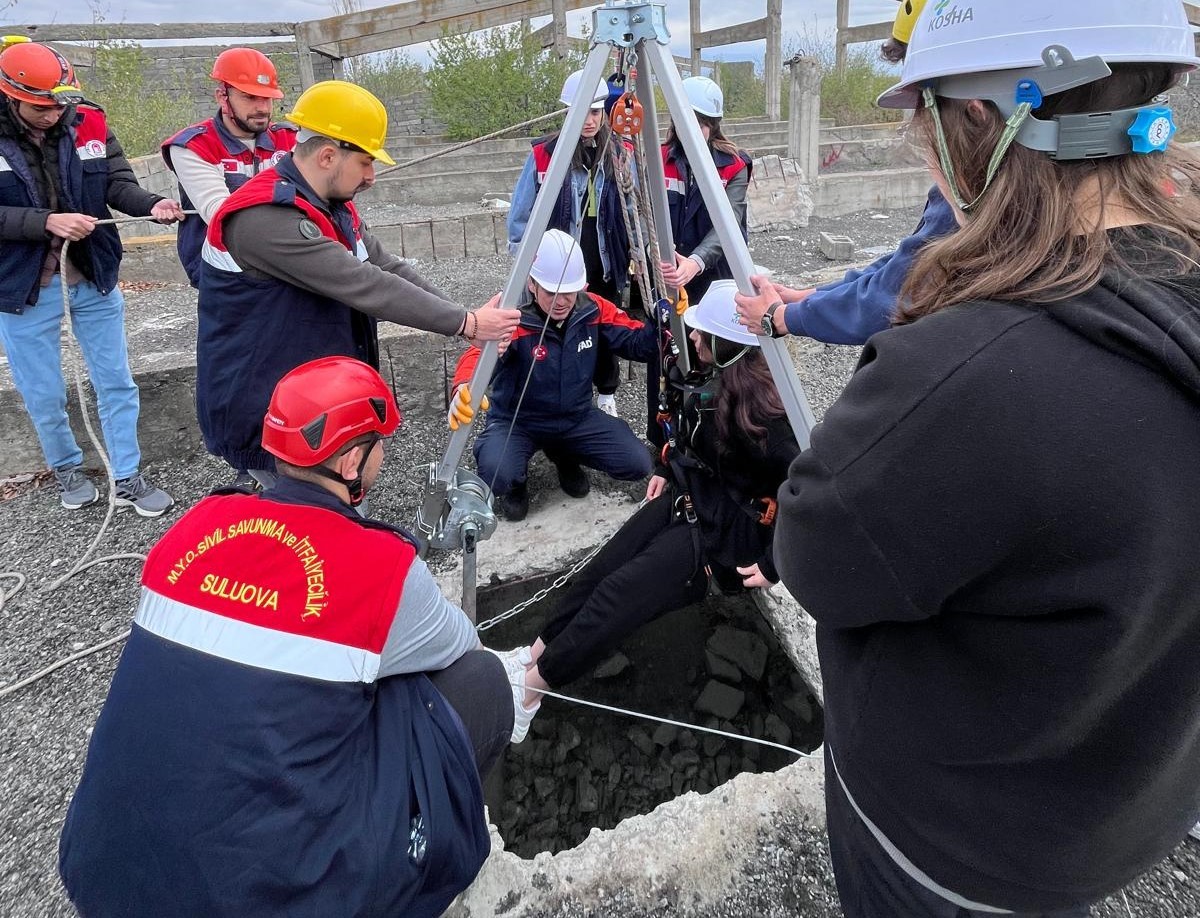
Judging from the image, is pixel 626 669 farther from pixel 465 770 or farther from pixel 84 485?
pixel 84 485

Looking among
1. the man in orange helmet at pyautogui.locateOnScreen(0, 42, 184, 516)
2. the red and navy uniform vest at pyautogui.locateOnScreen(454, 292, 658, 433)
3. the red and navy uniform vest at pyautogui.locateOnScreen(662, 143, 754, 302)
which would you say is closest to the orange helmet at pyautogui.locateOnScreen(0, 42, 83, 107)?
the man in orange helmet at pyautogui.locateOnScreen(0, 42, 184, 516)

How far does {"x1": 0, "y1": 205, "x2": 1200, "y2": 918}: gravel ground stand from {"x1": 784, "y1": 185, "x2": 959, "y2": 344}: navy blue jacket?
126 cm

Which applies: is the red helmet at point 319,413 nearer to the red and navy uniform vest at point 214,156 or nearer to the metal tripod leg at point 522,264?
the metal tripod leg at point 522,264

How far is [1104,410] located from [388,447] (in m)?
3.79

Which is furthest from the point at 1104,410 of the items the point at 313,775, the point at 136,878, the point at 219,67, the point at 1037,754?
the point at 219,67

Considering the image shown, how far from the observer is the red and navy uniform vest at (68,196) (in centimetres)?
301

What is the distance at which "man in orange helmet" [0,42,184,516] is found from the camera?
117 inches

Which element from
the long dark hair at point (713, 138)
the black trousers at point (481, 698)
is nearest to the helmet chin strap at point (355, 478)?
the black trousers at point (481, 698)

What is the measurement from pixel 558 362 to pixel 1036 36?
2799 mm

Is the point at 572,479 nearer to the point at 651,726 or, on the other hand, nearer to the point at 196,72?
the point at 651,726

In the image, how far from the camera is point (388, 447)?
407cm

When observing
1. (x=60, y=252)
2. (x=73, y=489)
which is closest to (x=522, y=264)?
(x=60, y=252)

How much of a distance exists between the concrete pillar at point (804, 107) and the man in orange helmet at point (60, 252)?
8.82 m

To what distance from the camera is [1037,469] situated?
0.68 metres
